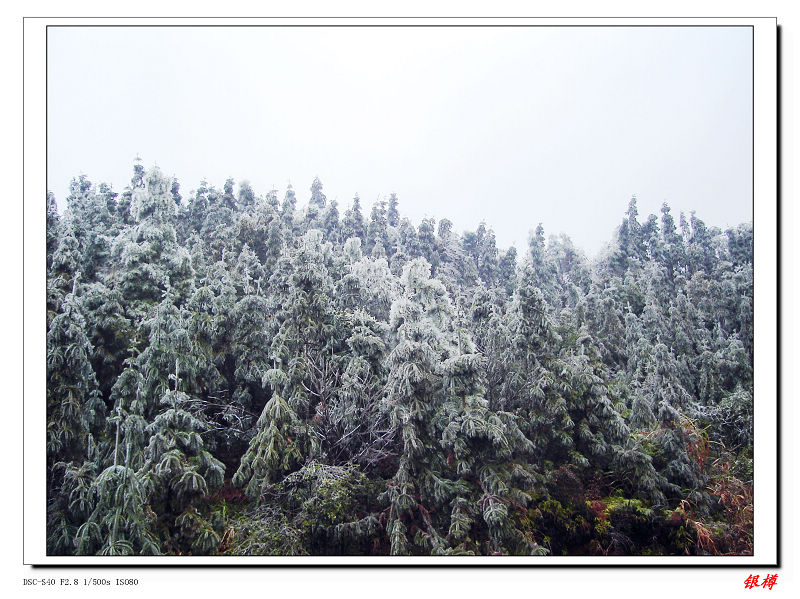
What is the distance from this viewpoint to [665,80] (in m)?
5.02

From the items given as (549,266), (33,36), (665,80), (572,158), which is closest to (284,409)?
(549,266)

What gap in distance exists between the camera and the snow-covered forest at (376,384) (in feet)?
15.0

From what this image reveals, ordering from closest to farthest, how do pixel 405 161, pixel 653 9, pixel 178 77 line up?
pixel 653 9
pixel 178 77
pixel 405 161

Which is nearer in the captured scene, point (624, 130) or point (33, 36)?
point (33, 36)

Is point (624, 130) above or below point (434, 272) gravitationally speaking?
above

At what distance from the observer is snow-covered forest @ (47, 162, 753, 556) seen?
458 cm

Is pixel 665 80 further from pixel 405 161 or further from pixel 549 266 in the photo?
pixel 405 161

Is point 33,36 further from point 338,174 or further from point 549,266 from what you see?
point 549,266

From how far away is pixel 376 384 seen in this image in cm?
497

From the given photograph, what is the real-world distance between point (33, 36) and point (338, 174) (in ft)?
12.5

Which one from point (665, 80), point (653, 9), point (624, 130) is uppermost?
Answer: point (653, 9)

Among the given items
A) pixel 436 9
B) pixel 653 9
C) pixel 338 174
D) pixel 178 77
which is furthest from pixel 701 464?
pixel 178 77
